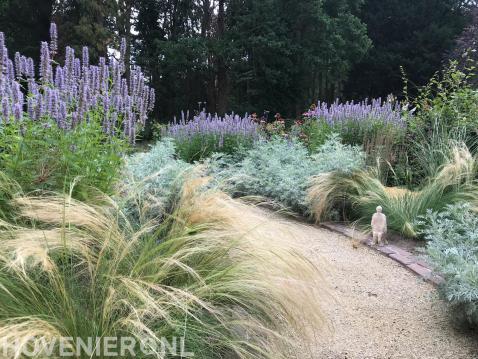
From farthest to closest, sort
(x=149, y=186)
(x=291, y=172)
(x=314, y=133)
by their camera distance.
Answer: (x=314, y=133)
(x=291, y=172)
(x=149, y=186)

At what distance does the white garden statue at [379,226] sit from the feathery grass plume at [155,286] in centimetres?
173

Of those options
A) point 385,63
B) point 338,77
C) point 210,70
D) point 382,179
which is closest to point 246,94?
point 210,70

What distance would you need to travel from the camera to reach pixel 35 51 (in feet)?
52.7

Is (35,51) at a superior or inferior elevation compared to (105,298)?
superior

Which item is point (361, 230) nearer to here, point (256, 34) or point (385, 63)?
point (256, 34)

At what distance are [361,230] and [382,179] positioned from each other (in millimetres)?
1147

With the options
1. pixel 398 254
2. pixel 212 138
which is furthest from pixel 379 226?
pixel 212 138

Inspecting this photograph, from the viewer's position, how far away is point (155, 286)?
153 cm

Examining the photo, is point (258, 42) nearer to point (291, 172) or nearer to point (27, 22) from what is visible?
point (27, 22)

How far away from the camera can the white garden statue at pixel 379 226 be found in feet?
11.9

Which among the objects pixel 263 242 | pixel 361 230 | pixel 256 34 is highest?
pixel 256 34

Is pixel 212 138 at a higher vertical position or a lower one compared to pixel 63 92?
lower

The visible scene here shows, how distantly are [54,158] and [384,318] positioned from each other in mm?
2007

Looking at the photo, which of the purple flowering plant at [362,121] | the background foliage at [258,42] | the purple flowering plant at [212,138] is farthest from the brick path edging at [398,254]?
the background foliage at [258,42]
